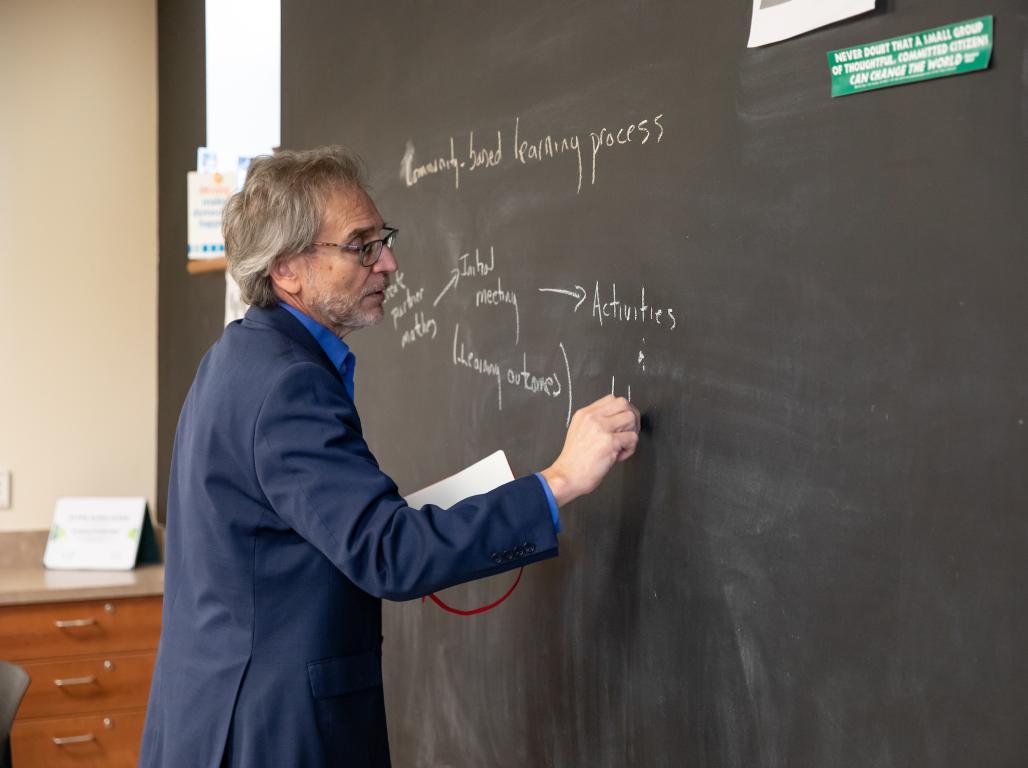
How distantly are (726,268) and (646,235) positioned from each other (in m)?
0.19

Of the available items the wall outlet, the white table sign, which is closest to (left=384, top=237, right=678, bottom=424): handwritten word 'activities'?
the white table sign

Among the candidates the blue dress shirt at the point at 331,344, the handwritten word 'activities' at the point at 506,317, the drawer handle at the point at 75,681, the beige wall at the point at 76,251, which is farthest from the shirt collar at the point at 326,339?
the beige wall at the point at 76,251

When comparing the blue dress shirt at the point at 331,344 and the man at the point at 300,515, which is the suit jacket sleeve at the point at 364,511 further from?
the blue dress shirt at the point at 331,344

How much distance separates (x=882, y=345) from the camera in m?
1.21

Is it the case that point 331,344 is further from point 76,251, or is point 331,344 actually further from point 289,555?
point 76,251

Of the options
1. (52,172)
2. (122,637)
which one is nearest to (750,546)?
(122,637)

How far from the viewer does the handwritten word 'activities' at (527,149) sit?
5.33ft

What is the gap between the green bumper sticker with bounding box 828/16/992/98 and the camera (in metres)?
1.09

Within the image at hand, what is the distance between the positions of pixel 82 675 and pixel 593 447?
2.45m

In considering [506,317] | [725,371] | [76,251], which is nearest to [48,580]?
[76,251]

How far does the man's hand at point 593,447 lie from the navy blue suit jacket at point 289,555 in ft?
0.15

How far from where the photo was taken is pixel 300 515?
1.45 metres

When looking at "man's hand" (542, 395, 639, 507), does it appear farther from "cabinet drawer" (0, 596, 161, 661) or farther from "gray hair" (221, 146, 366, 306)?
"cabinet drawer" (0, 596, 161, 661)

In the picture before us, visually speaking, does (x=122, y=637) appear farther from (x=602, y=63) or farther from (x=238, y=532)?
(x=602, y=63)
